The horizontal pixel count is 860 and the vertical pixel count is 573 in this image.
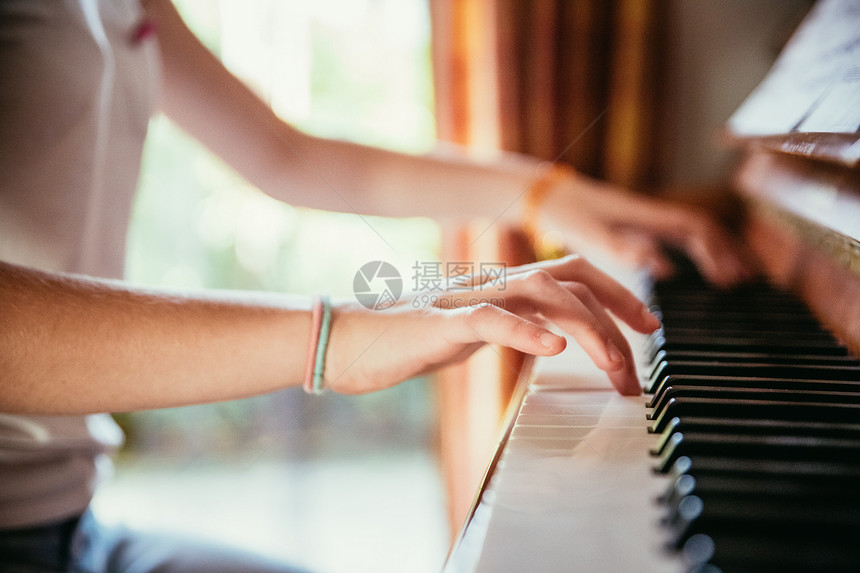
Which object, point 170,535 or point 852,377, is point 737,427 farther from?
point 170,535

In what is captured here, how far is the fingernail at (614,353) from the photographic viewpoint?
0.54 meters

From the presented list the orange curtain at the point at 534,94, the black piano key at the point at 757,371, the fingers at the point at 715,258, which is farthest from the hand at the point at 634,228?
the orange curtain at the point at 534,94

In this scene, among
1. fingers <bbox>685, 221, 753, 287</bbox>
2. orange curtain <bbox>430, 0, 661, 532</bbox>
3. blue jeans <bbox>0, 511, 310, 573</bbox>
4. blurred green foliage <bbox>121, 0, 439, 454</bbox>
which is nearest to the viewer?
blue jeans <bbox>0, 511, 310, 573</bbox>

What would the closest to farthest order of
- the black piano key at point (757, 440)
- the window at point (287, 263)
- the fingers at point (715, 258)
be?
1. the black piano key at point (757, 440)
2. the fingers at point (715, 258)
3. the window at point (287, 263)

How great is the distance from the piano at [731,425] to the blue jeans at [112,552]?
0.41m

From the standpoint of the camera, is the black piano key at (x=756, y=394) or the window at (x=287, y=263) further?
the window at (x=287, y=263)

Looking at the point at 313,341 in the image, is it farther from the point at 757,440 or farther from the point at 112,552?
the point at 112,552

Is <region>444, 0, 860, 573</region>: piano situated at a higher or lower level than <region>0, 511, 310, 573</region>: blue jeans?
higher

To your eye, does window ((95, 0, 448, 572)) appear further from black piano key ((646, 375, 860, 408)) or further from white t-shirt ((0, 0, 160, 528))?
black piano key ((646, 375, 860, 408))

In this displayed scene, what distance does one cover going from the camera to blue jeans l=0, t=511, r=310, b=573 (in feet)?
2.32

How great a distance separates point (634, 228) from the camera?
111cm

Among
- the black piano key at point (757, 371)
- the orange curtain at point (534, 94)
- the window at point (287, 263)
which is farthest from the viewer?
the window at point (287, 263)

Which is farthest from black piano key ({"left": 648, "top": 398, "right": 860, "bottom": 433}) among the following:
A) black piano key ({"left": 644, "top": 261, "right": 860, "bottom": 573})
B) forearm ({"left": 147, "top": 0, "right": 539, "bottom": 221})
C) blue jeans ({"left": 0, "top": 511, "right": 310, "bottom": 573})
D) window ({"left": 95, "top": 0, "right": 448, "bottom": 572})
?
window ({"left": 95, "top": 0, "right": 448, "bottom": 572})

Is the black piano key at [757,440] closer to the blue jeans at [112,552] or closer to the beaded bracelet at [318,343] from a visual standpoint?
the beaded bracelet at [318,343]
